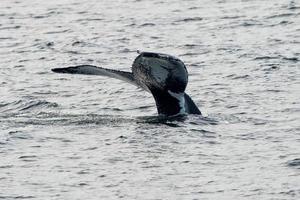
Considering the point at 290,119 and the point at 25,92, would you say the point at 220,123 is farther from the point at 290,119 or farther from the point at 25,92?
the point at 25,92

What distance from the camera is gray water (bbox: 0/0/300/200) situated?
49.9 ft

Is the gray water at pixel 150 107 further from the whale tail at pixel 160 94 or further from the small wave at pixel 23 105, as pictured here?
the whale tail at pixel 160 94

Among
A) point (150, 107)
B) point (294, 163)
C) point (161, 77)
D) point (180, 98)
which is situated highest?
point (161, 77)

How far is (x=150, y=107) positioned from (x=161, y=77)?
3.14m

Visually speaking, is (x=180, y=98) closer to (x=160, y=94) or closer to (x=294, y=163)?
(x=160, y=94)

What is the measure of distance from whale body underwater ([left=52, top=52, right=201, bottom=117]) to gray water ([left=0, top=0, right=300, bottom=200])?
0.38 m

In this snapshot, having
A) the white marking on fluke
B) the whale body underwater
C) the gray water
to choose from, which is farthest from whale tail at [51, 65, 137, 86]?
the gray water

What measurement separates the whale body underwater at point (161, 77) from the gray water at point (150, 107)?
0.38m

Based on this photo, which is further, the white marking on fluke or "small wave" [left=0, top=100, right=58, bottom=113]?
"small wave" [left=0, top=100, right=58, bottom=113]

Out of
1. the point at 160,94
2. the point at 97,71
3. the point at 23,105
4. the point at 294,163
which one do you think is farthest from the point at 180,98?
the point at 23,105

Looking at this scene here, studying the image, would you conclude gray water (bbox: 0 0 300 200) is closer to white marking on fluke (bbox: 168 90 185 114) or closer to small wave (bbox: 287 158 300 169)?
small wave (bbox: 287 158 300 169)

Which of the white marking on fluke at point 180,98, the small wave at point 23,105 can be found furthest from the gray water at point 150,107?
the white marking on fluke at point 180,98

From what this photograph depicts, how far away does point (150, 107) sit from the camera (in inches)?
816

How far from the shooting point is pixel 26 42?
29.5 metres
